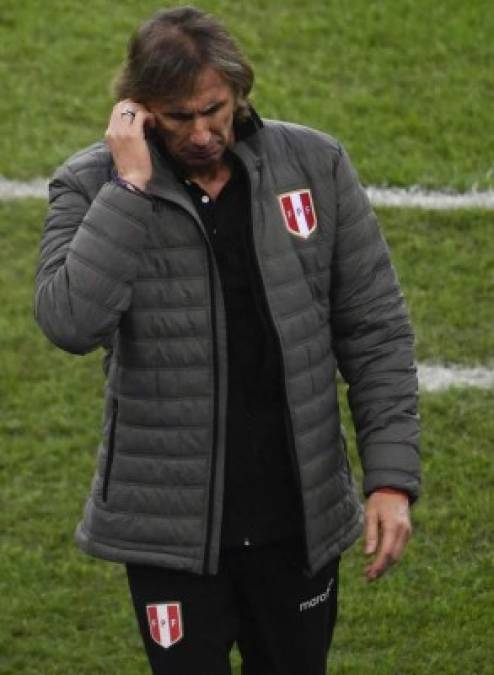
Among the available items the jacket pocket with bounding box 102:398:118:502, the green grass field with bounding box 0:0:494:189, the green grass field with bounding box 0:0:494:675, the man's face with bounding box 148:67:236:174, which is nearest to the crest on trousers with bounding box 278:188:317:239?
the man's face with bounding box 148:67:236:174

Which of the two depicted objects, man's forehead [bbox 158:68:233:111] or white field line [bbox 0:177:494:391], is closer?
man's forehead [bbox 158:68:233:111]

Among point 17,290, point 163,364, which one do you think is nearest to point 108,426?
point 163,364

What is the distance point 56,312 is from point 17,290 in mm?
4799

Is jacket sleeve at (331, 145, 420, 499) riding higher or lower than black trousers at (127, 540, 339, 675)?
higher

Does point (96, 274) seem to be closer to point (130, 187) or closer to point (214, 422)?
point (130, 187)

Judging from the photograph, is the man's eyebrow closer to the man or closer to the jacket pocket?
the man

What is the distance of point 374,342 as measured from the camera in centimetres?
548

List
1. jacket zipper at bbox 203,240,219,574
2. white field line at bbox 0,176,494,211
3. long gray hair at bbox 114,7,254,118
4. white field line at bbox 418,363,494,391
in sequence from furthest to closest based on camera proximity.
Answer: white field line at bbox 0,176,494,211 → white field line at bbox 418,363,494,391 → jacket zipper at bbox 203,240,219,574 → long gray hair at bbox 114,7,254,118

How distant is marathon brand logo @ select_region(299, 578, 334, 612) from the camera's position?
553 centimetres

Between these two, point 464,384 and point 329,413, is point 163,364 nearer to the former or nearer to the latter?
point 329,413

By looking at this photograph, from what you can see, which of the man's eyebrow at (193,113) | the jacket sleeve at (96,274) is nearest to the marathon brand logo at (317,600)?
the jacket sleeve at (96,274)

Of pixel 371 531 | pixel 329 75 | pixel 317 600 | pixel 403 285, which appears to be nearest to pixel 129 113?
pixel 371 531

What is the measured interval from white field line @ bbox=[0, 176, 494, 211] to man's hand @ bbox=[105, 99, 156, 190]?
547cm

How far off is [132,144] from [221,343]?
0.48 meters
